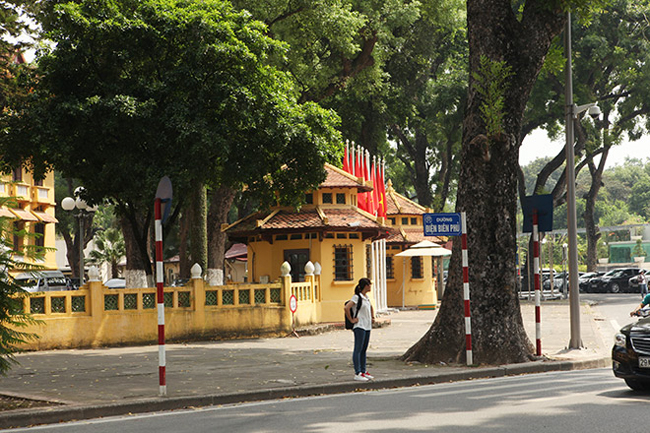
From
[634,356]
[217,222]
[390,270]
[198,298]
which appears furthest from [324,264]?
[634,356]

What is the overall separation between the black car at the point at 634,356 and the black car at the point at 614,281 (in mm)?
48044

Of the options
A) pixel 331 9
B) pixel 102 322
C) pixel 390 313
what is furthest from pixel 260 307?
pixel 390 313

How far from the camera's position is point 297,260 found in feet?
90.7

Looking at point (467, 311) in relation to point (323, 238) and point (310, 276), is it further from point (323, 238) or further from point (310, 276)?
point (323, 238)

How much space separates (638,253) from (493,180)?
247 ft

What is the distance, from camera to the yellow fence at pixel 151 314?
19.6 metres

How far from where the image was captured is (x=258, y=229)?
26922mm

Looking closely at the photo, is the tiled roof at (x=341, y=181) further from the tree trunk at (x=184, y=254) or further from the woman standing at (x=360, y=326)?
the woman standing at (x=360, y=326)

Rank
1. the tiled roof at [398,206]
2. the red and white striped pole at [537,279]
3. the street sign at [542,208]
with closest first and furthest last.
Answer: the red and white striped pole at [537,279] < the street sign at [542,208] < the tiled roof at [398,206]

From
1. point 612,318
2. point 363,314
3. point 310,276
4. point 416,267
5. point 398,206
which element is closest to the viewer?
point 363,314

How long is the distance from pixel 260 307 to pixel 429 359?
8.56 meters

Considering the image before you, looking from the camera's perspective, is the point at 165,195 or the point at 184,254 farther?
the point at 184,254

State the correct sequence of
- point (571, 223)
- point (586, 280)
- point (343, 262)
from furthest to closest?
point (586, 280) → point (343, 262) → point (571, 223)

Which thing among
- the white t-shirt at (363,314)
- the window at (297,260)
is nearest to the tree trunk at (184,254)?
the window at (297,260)
